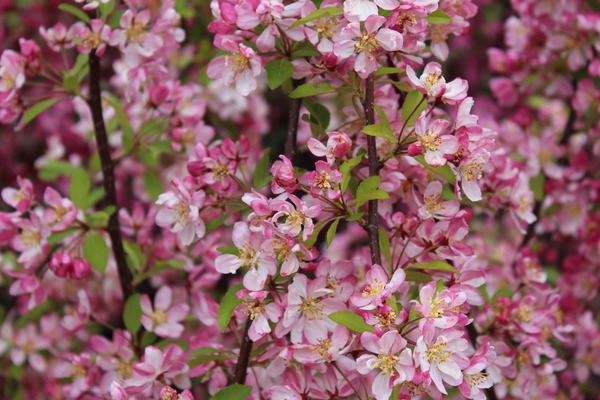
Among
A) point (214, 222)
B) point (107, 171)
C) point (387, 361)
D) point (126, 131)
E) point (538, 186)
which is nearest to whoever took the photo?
point (387, 361)

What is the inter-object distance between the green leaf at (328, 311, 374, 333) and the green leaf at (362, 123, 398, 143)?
0.29 meters

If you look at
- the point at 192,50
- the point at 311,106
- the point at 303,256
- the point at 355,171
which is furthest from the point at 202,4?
the point at 303,256

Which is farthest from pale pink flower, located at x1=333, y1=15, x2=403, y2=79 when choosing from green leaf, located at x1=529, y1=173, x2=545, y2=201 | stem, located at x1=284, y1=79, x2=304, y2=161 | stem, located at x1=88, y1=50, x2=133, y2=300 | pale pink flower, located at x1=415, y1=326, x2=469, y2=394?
green leaf, located at x1=529, y1=173, x2=545, y2=201

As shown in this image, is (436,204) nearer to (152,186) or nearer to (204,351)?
(204,351)

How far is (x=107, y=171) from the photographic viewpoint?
170 centimetres

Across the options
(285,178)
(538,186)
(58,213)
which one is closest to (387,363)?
(285,178)

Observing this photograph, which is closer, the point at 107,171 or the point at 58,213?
the point at 58,213

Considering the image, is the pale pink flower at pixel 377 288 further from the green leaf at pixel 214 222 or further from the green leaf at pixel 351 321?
the green leaf at pixel 214 222

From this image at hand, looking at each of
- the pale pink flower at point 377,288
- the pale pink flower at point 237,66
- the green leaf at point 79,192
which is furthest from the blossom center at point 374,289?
the green leaf at point 79,192

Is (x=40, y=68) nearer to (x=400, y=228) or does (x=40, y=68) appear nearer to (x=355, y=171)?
(x=355, y=171)

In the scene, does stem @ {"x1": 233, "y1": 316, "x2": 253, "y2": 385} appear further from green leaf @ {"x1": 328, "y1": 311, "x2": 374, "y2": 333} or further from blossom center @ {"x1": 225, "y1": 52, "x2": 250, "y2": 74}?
blossom center @ {"x1": 225, "y1": 52, "x2": 250, "y2": 74}

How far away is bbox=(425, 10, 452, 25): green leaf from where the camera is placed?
1229mm

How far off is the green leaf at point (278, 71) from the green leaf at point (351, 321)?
43 cm

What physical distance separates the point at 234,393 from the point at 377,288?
0.35 meters
